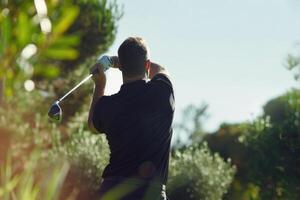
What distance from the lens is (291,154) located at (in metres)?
14.9

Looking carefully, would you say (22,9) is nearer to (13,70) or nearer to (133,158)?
(13,70)

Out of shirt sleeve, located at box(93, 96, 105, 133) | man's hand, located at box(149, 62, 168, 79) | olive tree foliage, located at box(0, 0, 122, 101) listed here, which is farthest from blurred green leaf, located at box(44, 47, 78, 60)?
man's hand, located at box(149, 62, 168, 79)

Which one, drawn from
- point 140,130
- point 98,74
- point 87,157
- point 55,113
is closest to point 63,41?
point 55,113

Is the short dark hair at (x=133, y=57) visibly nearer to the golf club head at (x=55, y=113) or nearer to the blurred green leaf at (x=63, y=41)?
the golf club head at (x=55, y=113)

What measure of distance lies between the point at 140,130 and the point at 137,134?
0.03 metres

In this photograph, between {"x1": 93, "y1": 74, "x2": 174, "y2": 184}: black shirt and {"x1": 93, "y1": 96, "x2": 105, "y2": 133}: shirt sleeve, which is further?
{"x1": 93, "y1": 96, "x2": 105, "y2": 133}: shirt sleeve

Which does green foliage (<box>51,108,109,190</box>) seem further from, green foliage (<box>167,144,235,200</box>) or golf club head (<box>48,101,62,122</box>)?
golf club head (<box>48,101,62,122</box>)

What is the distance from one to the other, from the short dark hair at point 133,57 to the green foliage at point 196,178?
38.5 ft

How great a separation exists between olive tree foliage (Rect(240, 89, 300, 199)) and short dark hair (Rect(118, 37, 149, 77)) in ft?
35.0

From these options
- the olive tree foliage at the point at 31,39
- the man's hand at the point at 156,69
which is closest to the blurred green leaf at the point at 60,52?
the olive tree foliage at the point at 31,39

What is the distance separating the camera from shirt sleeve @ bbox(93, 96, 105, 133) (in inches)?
175

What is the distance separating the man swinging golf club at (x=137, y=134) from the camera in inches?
168

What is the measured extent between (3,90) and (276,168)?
1342cm

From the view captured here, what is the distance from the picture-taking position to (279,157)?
1500cm
